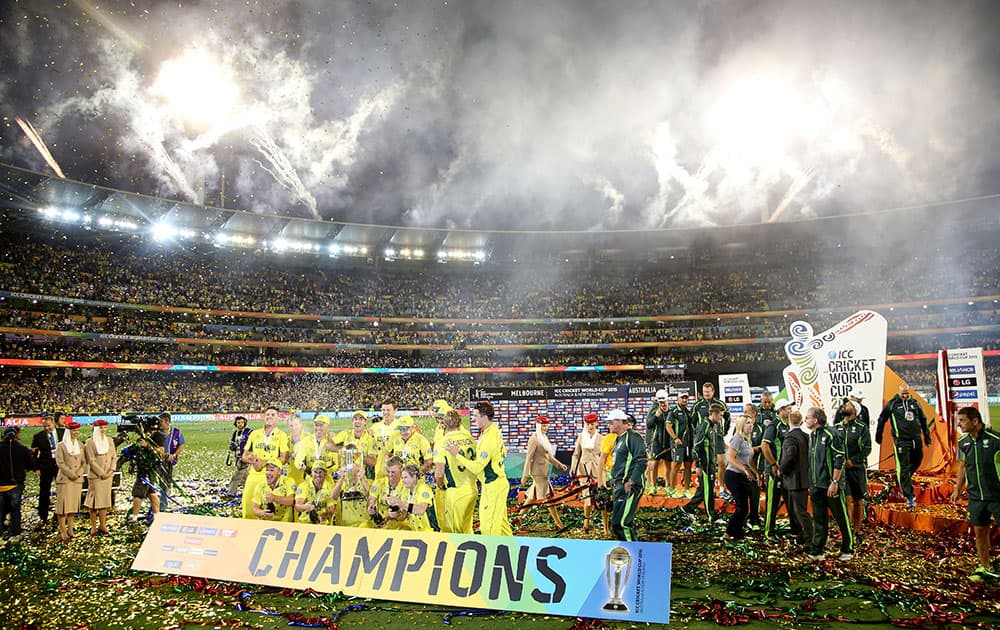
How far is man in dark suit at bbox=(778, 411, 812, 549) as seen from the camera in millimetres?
9047

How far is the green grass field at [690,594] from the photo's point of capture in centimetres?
649

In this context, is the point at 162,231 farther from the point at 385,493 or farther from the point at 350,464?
the point at 385,493

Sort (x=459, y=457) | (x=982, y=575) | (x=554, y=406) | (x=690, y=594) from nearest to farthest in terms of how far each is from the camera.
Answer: (x=690, y=594) < (x=982, y=575) < (x=459, y=457) < (x=554, y=406)

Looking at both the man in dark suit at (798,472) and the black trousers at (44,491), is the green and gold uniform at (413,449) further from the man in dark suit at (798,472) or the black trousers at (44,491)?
the black trousers at (44,491)

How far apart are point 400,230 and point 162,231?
19779mm

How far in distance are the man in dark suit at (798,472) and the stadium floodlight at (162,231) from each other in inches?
2016

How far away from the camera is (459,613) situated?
673cm

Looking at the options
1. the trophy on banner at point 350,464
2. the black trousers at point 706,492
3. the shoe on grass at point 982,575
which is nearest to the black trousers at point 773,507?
the black trousers at point 706,492

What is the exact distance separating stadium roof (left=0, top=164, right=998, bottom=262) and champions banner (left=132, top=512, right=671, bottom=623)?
136 feet

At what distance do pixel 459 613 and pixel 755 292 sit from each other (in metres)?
52.7

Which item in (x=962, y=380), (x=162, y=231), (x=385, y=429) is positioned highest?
(x=162, y=231)

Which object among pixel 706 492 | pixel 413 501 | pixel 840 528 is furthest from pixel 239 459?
pixel 840 528

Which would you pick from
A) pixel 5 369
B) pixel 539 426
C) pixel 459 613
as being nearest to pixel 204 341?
pixel 5 369

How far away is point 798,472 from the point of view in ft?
29.9
